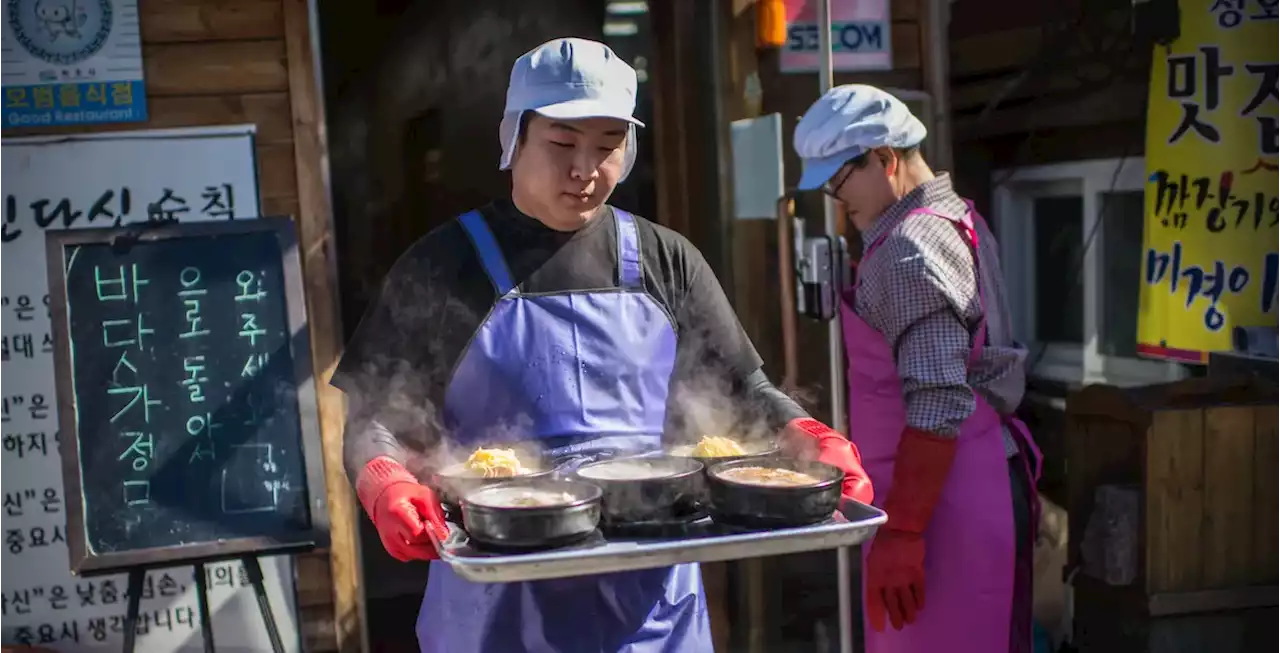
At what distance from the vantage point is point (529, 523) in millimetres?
1990

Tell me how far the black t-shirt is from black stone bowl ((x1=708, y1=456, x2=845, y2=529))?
0.56m

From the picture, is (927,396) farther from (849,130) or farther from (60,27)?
(60,27)

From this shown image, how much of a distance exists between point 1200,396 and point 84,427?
392 centimetres

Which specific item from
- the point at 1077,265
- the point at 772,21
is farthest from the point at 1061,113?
the point at 772,21

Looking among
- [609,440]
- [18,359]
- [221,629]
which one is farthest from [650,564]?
[18,359]

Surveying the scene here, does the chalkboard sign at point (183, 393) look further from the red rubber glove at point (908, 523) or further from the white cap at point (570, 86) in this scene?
the red rubber glove at point (908, 523)

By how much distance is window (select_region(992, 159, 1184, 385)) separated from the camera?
558 centimetres

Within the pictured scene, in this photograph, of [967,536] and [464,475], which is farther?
[967,536]

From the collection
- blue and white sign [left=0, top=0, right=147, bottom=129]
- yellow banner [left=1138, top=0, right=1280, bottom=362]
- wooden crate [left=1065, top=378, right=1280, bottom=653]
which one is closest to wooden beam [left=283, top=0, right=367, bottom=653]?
blue and white sign [left=0, top=0, right=147, bottom=129]

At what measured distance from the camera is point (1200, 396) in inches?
160

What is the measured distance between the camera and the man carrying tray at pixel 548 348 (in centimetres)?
235

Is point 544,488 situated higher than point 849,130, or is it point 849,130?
point 849,130

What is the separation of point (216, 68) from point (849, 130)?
8.05 ft

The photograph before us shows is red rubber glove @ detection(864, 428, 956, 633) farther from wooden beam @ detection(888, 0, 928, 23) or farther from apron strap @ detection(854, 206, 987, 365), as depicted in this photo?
wooden beam @ detection(888, 0, 928, 23)
